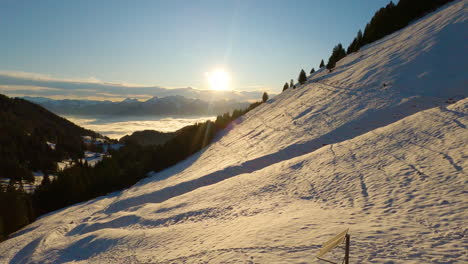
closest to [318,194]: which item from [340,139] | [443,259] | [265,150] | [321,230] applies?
[321,230]

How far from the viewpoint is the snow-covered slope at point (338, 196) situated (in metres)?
8.93

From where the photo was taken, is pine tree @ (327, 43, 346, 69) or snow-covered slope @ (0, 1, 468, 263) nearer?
snow-covered slope @ (0, 1, 468, 263)

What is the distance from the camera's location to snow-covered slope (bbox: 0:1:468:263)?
29.3 ft

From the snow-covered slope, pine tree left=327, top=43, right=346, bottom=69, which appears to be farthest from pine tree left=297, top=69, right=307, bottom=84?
the snow-covered slope

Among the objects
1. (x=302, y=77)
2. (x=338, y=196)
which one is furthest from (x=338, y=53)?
(x=338, y=196)

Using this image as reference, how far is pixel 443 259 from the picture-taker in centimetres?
688

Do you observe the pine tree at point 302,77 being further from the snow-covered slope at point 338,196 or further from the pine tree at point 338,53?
the snow-covered slope at point 338,196

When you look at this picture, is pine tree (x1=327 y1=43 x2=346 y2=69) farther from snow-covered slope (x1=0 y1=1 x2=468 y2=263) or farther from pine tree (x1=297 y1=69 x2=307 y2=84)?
snow-covered slope (x1=0 y1=1 x2=468 y2=263)

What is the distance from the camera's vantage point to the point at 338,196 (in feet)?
43.8

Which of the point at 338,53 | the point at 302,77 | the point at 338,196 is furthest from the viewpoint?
the point at 338,53

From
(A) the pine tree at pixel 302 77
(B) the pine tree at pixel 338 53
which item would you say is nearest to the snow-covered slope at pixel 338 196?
(A) the pine tree at pixel 302 77

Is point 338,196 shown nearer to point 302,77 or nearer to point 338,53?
point 302,77

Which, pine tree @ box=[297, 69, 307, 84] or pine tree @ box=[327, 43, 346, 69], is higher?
pine tree @ box=[327, 43, 346, 69]

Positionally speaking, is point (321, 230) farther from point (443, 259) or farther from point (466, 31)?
point (466, 31)
